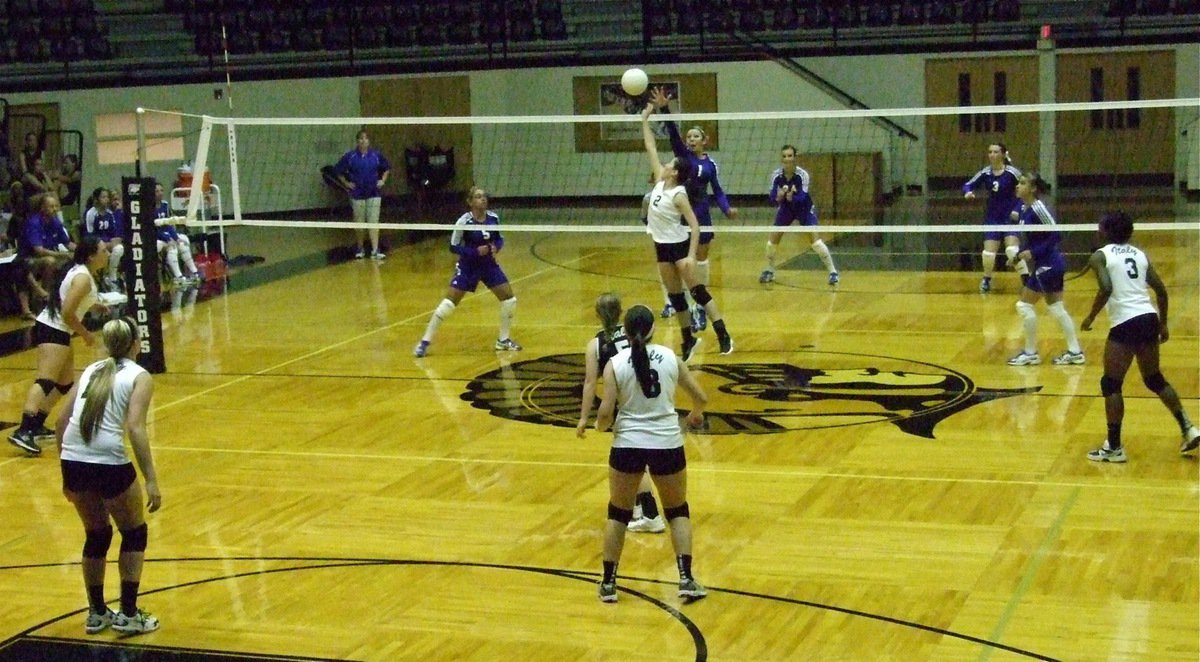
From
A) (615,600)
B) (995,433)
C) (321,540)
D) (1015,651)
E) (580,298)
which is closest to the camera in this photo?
(1015,651)

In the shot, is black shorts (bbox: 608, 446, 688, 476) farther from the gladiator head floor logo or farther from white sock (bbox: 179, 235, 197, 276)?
white sock (bbox: 179, 235, 197, 276)

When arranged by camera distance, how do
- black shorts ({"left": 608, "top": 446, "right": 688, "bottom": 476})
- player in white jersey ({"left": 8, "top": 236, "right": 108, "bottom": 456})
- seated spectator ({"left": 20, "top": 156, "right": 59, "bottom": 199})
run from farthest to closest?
seated spectator ({"left": 20, "top": 156, "right": 59, "bottom": 199})
player in white jersey ({"left": 8, "top": 236, "right": 108, "bottom": 456})
black shorts ({"left": 608, "top": 446, "right": 688, "bottom": 476})

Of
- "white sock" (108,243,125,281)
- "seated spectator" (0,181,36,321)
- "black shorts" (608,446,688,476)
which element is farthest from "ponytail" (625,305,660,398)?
"white sock" (108,243,125,281)

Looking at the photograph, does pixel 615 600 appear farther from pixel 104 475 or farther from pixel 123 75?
pixel 123 75

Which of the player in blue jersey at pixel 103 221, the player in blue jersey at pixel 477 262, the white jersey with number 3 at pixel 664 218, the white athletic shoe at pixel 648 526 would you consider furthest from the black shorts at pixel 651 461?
the player in blue jersey at pixel 103 221

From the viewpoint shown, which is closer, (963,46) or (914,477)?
(914,477)

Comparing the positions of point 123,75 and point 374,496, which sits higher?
point 123,75

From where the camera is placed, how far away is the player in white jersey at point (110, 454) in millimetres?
7734

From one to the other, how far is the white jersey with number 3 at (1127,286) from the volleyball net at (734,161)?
16380 millimetres

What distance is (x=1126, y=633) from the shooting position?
7574mm

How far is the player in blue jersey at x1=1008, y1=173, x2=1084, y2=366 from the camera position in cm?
1376

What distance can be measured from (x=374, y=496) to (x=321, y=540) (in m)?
0.98

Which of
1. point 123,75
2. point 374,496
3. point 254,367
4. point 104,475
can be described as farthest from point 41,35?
point 104,475

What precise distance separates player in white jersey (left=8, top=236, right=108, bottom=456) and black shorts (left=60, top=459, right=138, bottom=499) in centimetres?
389
